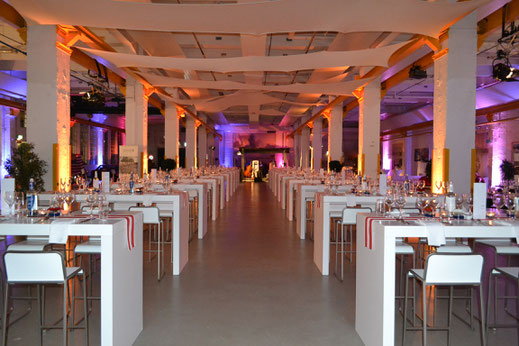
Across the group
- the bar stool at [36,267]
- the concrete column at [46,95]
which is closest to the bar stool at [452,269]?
the bar stool at [36,267]

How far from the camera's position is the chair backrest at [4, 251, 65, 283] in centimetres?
233

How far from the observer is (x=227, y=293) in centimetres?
395

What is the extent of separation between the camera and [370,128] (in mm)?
11719

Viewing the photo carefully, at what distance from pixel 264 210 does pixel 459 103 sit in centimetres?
539

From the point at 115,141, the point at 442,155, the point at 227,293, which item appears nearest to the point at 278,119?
the point at 115,141

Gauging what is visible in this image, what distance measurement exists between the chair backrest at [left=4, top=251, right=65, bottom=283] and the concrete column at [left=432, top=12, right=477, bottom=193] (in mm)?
6284

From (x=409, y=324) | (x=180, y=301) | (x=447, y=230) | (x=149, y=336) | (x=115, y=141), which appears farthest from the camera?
(x=115, y=141)

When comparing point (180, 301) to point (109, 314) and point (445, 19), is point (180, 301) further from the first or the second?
point (445, 19)

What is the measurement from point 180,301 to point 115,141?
973 inches

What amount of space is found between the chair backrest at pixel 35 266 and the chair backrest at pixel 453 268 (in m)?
2.18

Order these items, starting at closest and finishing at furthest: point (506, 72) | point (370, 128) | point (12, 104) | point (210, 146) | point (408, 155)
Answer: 1. point (506, 72)
2. point (370, 128)
3. point (12, 104)
4. point (408, 155)
5. point (210, 146)

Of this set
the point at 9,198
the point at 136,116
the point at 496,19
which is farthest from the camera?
the point at 136,116

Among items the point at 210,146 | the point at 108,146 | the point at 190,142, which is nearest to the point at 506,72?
the point at 190,142

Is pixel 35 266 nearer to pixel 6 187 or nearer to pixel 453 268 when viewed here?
pixel 6 187
